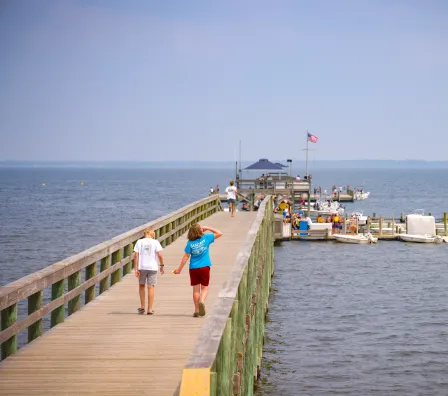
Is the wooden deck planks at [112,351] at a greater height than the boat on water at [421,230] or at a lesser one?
greater

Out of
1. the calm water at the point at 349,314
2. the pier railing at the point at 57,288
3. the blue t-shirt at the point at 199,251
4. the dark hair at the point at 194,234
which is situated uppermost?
the dark hair at the point at 194,234

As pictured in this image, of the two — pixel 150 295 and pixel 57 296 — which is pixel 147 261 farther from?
pixel 57 296

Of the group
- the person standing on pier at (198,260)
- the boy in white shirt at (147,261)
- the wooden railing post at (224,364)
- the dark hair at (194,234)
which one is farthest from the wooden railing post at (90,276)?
the wooden railing post at (224,364)

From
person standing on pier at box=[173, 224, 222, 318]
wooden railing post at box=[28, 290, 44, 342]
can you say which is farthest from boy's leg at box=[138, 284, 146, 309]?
wooden railing post at box=[28, 290, 44, 342]

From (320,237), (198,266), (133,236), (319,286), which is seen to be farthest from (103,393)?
(320,237)

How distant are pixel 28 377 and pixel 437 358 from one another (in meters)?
16.5

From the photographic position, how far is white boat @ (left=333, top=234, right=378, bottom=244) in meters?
52.1

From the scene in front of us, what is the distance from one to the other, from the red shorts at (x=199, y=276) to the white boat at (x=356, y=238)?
132 ft

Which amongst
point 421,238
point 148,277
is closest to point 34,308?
point 148,277

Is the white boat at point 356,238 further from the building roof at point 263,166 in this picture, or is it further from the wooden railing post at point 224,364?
the wooden railing post at point 224,364

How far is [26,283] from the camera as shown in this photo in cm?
1016

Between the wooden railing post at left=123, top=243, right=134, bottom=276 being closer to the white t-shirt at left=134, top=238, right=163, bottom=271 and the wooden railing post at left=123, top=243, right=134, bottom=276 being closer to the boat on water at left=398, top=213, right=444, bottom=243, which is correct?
the white t-shirt at left=134, top=238, right=163, bottom=271

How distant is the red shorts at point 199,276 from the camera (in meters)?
12.5

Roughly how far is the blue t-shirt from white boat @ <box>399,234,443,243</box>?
41.8 m
